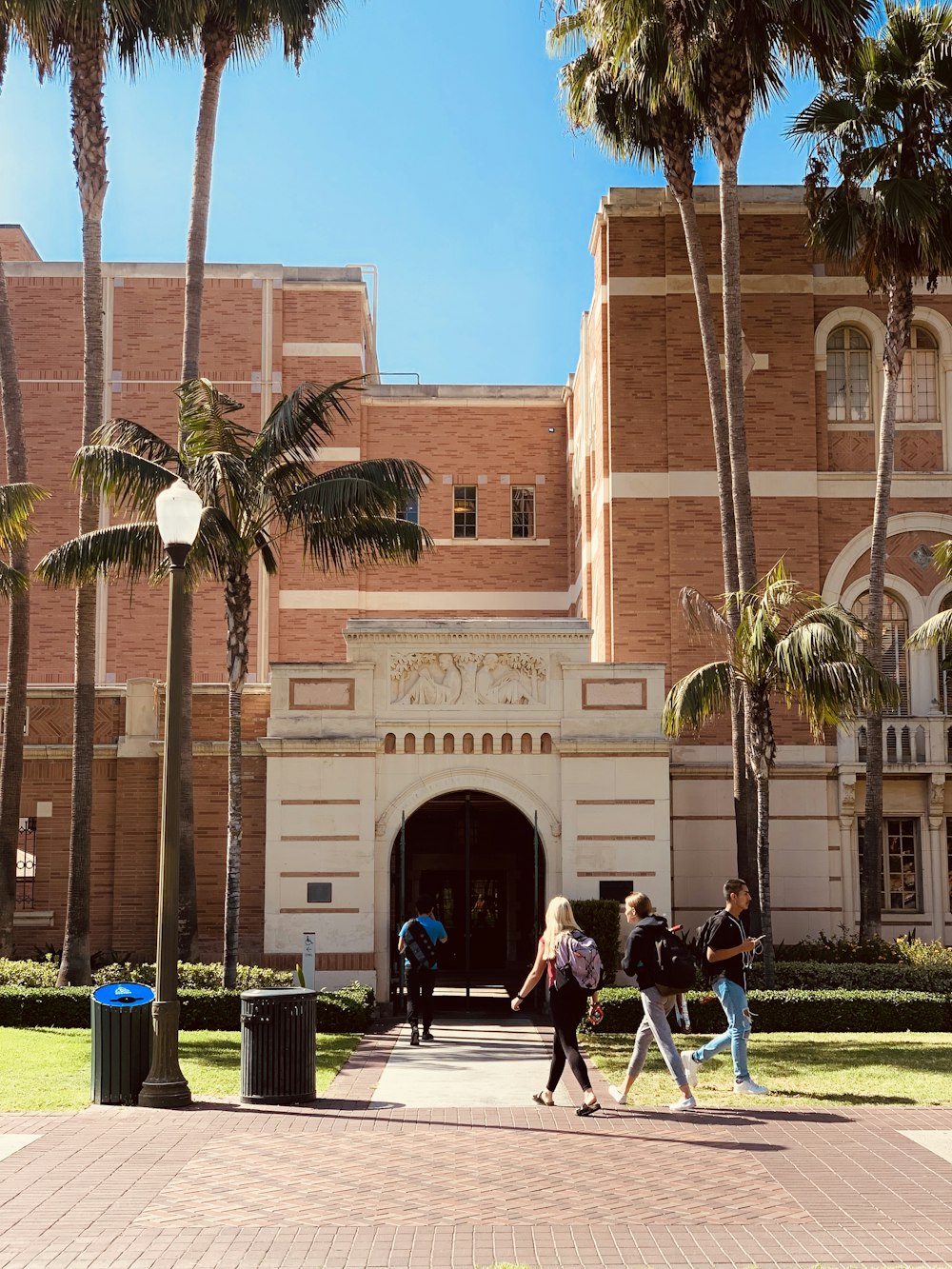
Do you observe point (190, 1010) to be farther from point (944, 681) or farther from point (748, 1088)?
point (944, 681)

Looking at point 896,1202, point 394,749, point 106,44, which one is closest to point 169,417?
point 106,44

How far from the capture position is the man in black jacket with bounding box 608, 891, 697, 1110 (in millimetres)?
12906

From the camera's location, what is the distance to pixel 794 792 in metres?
25.7

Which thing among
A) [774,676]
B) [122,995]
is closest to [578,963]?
[122,995]

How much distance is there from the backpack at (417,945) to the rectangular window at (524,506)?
18652 millimetres

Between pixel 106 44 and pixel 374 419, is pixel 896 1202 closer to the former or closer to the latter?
pixel 106 44

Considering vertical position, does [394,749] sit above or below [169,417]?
below

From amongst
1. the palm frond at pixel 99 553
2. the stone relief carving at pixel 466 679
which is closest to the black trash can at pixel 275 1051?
the palm frond at pixel 99 553

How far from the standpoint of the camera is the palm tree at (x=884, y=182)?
23359mm

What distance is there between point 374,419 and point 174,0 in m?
14.6

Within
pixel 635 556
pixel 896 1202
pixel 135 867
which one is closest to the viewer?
pixel 896 1202

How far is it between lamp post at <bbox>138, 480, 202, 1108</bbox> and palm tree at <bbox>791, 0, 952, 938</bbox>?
13.4m

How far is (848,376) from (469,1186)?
2049 centimetres

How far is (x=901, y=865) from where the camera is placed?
26078 millimetres
